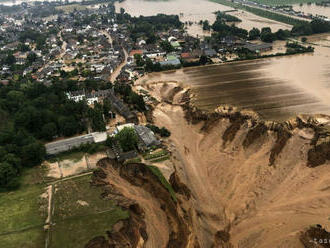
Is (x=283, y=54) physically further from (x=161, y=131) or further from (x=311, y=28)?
(x=161, y=131)

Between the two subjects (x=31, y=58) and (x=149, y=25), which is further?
(x=149, y=25)

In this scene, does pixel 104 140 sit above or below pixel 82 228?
above

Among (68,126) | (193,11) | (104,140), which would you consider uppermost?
(193,11)

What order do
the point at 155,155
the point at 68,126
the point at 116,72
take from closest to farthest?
the point at 155,155, the point at 68,126, the point at 116,72

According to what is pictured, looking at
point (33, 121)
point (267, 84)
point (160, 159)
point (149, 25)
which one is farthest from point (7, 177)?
point (149, 25)

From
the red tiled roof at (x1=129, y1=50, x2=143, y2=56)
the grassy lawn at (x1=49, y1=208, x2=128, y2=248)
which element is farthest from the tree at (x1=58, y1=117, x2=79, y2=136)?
the red tiled roof at (x1=129, y1=50, x2=143, y2=56)

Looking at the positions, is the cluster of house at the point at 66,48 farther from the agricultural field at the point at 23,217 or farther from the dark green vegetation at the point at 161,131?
the agricultural field at the point at 23,217
